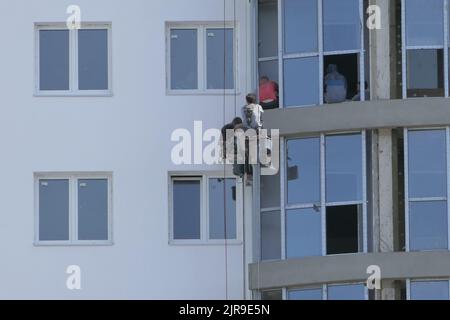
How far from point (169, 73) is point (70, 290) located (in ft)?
12.8

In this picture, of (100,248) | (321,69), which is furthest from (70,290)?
(321,69)

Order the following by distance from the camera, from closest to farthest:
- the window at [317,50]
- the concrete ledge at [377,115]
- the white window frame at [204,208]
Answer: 1. the concrete ledge at [377,115]
2. the window at [317,50]
3. the white window frame at [204,208]

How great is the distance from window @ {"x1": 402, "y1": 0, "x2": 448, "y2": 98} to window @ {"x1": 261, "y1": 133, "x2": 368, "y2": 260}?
123 centimetres

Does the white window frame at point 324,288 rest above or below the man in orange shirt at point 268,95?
below

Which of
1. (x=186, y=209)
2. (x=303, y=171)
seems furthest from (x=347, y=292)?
(x=186, y=209)

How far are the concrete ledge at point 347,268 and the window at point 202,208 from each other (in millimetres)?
1484

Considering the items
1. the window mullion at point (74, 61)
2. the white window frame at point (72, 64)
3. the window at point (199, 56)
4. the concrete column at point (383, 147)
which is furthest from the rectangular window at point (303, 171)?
the window mullion at point (74, 61)

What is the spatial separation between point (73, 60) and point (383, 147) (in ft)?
18.0

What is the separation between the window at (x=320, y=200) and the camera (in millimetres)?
66625

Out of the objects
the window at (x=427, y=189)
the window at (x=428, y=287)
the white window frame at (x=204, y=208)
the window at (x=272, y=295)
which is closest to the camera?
the window at (x=428, y=287)

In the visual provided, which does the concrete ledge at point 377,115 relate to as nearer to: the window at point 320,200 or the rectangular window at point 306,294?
the window at point 320,200

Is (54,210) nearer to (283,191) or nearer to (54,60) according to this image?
(54,60)

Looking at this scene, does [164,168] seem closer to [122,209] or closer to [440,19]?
[122,209]

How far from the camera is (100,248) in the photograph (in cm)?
6794
